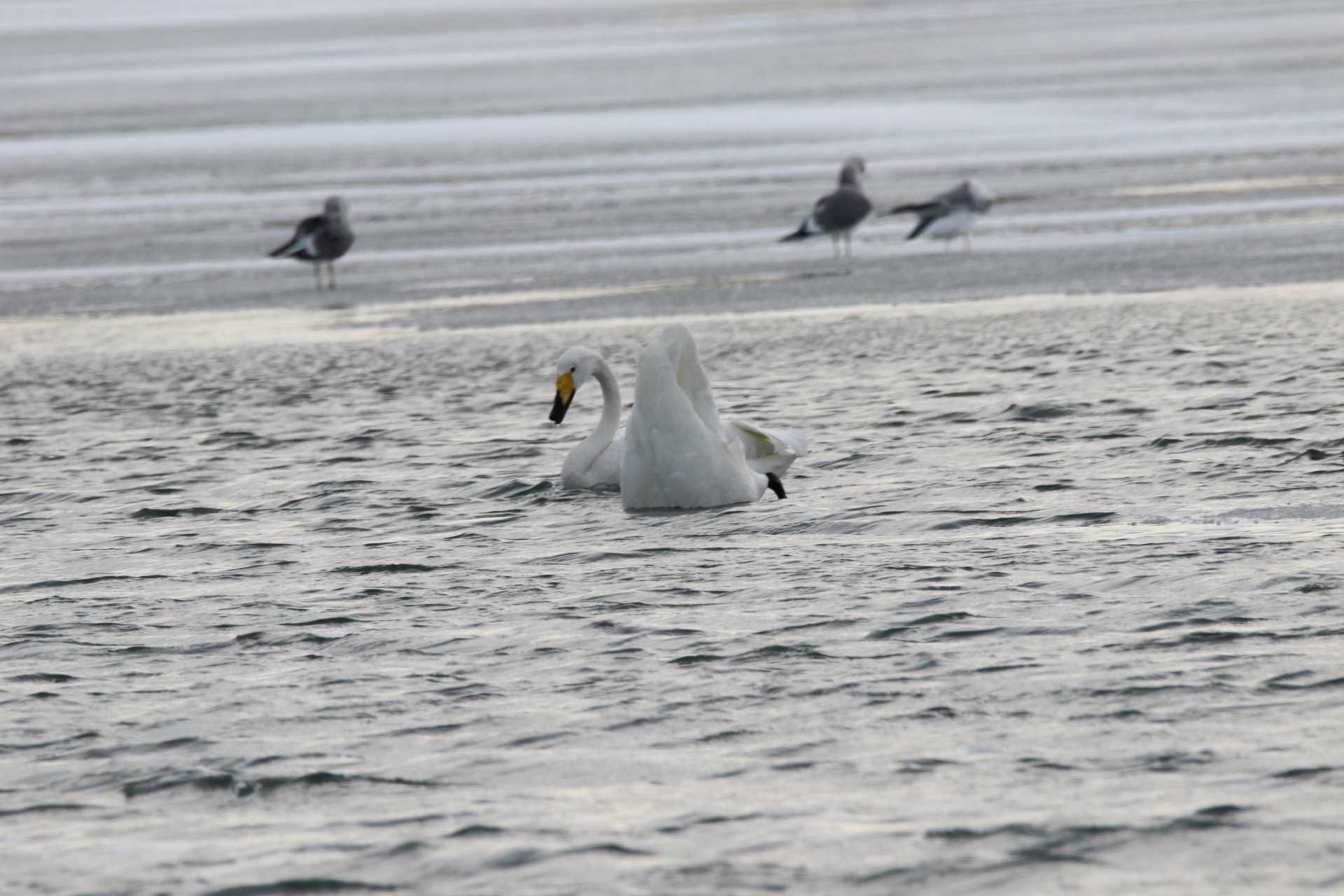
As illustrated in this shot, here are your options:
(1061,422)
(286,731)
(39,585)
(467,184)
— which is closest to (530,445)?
(1061,422)

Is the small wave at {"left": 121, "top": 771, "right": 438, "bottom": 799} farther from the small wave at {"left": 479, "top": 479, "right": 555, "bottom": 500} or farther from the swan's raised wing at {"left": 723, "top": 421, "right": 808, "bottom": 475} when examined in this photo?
the swan's raised wing at {"left": 723, "top": 421, "right": 808, "bottom": 475}

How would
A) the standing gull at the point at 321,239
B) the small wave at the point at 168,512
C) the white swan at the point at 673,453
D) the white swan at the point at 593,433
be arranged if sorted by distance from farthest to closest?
the standing gull at the point at 321,239
the white swan at the point at 593,433
the small wave at the point at 168,512
the white swan at the point at 673,453

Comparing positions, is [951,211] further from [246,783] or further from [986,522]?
[246,783]

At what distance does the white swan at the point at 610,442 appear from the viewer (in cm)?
1145

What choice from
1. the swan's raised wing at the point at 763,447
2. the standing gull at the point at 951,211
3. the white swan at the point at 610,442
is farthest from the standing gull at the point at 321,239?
the swan's raised wing at the point at 763,447

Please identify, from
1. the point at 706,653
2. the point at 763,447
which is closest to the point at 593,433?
the point at 763,447

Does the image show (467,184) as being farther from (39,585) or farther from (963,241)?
(39,585)

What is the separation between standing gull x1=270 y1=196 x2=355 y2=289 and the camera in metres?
24.1

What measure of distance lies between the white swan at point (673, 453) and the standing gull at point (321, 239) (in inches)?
534

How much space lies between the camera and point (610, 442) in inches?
472

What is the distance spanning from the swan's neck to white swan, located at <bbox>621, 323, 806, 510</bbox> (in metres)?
0.63

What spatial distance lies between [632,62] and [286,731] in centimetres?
5453

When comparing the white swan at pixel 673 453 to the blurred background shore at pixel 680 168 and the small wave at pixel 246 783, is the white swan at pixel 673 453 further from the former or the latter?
the blurred background shore at pixel 680 168

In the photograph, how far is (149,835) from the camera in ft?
20.8
